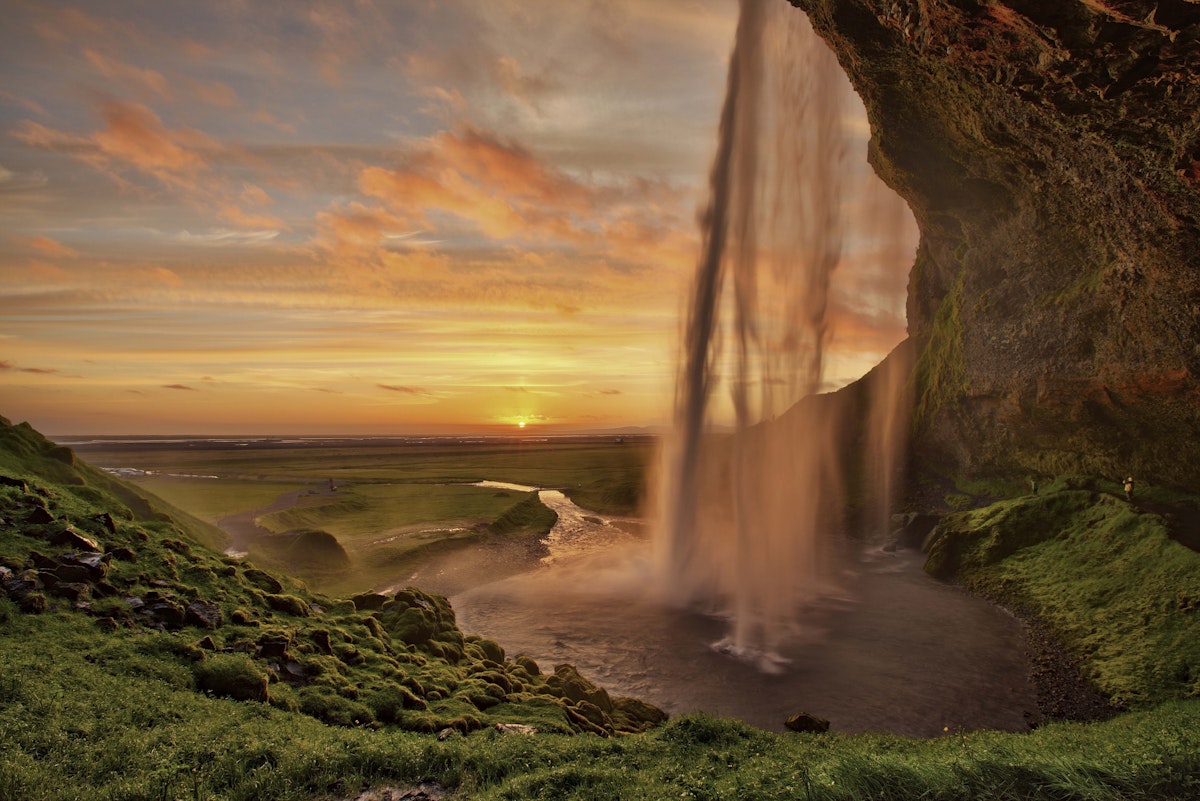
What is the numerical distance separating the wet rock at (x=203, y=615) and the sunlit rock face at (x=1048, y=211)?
24203mm

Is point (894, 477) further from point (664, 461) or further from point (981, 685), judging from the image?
point (981, 685)

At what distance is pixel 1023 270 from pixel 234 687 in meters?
49.7

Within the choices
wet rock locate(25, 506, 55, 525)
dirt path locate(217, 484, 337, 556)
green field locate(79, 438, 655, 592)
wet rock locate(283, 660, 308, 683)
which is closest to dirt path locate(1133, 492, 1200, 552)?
green field locate(79, 438, 655, 592)

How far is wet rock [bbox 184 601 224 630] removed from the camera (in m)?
13.9

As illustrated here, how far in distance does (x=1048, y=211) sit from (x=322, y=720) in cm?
4374

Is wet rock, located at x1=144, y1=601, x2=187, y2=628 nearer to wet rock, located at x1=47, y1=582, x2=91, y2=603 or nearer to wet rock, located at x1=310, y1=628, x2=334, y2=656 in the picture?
wet rock, located at x1=47, y1=582, x2=91, y2=603

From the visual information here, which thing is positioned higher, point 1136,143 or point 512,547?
point 1136,143

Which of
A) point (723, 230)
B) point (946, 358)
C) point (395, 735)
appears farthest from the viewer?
point (946, 358)

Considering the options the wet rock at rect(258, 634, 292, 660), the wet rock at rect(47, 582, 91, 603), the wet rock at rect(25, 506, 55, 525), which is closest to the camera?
the wet rock at rect(47, 582, 91, 603)

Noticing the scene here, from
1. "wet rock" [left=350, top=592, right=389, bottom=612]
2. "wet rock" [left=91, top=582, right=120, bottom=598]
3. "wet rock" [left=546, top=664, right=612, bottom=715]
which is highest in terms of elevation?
"wet rock" [left=91, top=582, right=120, bottom=598]

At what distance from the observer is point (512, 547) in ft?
128

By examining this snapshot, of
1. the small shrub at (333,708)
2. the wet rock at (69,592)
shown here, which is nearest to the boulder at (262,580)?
the wet rock at (69,592)

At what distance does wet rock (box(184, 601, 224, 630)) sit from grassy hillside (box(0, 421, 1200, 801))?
0.18 ft

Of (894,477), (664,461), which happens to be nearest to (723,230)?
(664,461)
